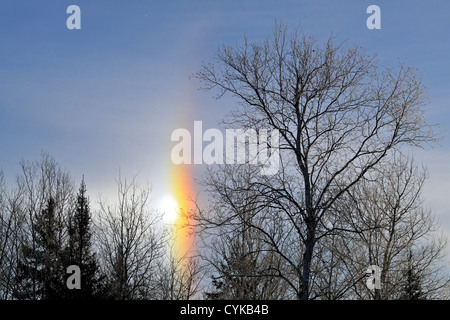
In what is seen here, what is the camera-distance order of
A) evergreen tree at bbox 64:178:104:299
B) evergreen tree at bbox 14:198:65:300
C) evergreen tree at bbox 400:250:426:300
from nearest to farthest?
evergreen tree at bbox 400:250:426:300 < evergreen tree at bbox 64:178:104:299 < evergreen tree at bbox 14:198:65:300

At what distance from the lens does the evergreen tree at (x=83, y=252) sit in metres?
30.7

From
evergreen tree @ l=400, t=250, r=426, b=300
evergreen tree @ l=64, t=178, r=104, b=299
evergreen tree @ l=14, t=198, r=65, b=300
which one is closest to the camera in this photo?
evergreen tree @ l=400, t=250, r=426, b=300

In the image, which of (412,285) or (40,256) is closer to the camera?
(412,285)

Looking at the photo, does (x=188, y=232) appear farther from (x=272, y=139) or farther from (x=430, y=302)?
(x=430, y=302)

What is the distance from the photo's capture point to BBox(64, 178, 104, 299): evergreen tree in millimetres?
30681

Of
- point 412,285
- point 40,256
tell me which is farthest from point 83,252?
point 412,285

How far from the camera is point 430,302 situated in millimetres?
9633

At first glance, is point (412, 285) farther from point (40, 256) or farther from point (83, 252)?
point (40, 256)

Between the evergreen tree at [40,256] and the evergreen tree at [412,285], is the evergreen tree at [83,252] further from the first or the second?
the evergreen tree at [412,285]

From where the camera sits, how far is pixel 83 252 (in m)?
35.1

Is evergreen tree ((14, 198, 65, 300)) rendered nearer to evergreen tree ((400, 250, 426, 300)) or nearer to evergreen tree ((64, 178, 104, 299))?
evergreen tree ((64, 178, 104, 299))

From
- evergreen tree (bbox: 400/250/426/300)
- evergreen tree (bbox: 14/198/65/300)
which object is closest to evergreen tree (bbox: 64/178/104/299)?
evergreen tree (bbox: 14/198/65/300)

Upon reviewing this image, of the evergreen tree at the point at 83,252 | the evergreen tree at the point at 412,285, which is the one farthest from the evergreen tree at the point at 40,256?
the evergreen tree at the point at 412,285

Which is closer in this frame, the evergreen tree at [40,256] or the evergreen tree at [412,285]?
the evergreen tree at [412,285]
